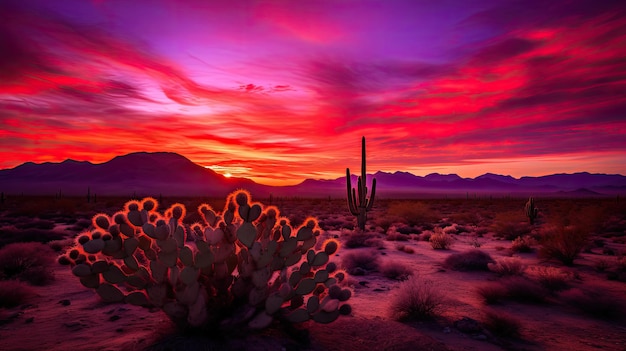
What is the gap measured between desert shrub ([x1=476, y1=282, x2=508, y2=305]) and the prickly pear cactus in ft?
15.0

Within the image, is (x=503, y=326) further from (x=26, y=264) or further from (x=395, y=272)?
(x=26, y=264)

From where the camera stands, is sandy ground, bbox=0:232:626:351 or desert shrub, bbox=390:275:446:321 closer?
sandy ground, bbox=0:232:626:351

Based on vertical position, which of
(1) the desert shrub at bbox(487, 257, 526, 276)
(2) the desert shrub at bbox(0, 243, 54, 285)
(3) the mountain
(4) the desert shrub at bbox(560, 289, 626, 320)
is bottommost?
(4) the desert shrub at bbox(560, 289, 626, 320)

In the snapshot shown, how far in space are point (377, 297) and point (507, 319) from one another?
2.73m

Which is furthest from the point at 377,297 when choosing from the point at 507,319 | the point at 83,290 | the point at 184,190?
the point at 184,190

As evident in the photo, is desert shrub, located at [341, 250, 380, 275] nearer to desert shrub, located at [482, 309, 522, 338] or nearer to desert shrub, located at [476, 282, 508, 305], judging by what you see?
desert shrub, located at [476, 282, 508, 305]

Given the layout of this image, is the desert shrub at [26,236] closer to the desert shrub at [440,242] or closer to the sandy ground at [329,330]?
the sandy ground at [329,330]

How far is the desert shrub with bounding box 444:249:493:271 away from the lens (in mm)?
11016

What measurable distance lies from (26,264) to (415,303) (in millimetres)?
9856

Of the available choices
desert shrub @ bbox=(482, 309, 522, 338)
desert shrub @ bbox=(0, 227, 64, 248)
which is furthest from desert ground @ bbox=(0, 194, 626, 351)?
desert shrub @ bbox=(0, 227, 64, 248)

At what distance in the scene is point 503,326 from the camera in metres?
6.02

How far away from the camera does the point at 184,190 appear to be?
170125mm

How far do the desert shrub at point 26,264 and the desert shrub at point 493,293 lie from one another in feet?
33.5

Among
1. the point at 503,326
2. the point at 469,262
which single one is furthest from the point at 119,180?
the point at 503,326
